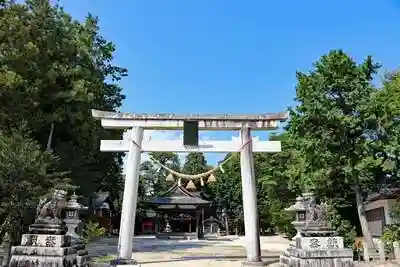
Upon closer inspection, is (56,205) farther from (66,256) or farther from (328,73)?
(328,73)

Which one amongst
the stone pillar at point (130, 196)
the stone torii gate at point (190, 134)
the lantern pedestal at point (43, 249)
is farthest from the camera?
the stone torii gate at point (190, 134)

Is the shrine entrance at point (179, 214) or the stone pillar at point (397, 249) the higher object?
the shrine entrance at point (179, 214)

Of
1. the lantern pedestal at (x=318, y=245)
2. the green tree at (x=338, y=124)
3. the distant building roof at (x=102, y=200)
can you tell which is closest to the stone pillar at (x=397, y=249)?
the green tree at (x=338, y=124)

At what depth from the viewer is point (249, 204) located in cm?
1439

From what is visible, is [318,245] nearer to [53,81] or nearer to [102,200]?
[53,81]

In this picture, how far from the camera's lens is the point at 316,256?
37.6 ft

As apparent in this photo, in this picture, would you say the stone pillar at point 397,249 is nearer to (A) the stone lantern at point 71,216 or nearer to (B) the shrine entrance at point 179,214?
(A) the stone lantern at point 71,216

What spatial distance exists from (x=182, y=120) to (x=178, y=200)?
26913mm

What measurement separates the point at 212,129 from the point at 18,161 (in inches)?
282

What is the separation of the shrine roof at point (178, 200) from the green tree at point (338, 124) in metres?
21.5

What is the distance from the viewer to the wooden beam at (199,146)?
15.0 meters

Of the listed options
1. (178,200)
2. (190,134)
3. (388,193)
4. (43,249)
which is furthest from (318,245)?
(178,200)

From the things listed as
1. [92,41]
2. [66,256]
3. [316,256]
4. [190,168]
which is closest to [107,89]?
[92,41]

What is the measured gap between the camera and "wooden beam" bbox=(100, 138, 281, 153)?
590 inches
